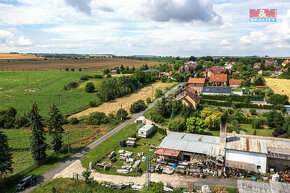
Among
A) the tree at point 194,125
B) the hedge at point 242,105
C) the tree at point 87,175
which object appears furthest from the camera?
the hedge at point 242,105

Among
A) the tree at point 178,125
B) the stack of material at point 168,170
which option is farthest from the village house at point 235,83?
the stack of material at point 168,170

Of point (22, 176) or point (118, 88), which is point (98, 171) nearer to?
point (22, 176)

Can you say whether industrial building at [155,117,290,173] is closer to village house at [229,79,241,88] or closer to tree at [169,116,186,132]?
tree at [169,116,186,132]

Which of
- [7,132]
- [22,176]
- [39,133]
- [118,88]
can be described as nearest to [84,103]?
[118,88]

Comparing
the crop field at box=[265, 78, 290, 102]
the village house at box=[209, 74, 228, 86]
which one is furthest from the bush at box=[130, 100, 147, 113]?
the crop field at box=[265, 78, 290, 102]

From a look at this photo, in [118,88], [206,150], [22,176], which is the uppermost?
[118,88]

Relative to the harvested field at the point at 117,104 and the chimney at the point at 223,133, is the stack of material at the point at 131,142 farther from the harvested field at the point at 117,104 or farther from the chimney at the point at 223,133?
the harvested field at the point at 117,104
